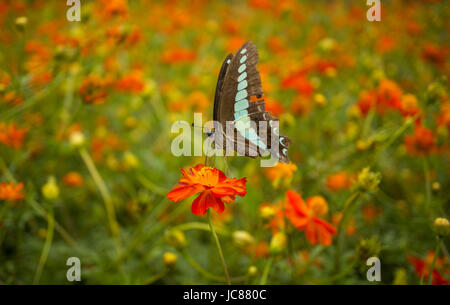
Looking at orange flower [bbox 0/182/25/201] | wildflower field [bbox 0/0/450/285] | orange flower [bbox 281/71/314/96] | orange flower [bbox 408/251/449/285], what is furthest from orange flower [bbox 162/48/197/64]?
orange flower [bbox 408/251/449/285]

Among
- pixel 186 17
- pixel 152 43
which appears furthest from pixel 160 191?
pixel 186 17

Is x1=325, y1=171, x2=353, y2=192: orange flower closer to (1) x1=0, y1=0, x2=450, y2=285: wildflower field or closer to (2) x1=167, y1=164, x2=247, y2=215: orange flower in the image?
(1) x1=0, y1=0, x2=450, y2=285: wildflower field

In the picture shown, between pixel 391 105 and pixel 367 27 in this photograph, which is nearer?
pixel 391 105

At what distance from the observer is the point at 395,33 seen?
2.21 metres

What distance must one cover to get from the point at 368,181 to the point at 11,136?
1116 mm

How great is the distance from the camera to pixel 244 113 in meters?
0.84

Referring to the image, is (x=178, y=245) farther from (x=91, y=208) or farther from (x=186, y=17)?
(x=186, y=17)

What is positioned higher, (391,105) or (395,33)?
(395,33)

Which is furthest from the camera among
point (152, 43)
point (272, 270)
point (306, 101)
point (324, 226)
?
point (152, 43)

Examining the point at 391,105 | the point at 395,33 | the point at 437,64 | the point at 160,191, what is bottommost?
the point at 160,191

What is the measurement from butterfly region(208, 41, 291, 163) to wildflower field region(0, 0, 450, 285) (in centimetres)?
7

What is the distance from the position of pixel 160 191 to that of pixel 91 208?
0.41m

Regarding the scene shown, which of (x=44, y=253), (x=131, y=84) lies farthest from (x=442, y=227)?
(x=131, y=84)

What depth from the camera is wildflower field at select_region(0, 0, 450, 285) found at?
2.78 feet
